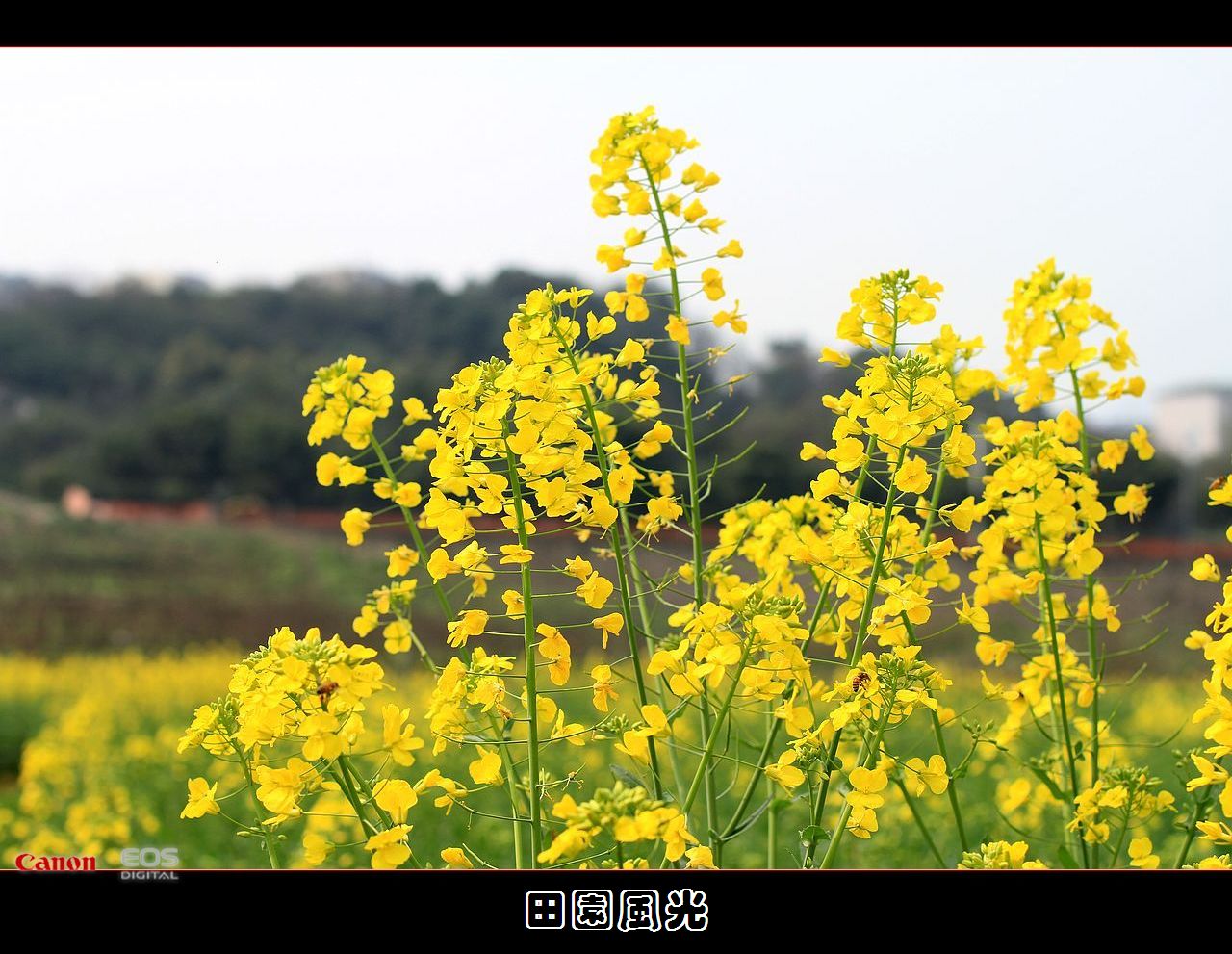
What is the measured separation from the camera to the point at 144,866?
134cm

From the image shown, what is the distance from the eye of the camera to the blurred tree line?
509 inches

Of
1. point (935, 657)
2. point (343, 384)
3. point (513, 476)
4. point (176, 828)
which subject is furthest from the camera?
point (935, 657)

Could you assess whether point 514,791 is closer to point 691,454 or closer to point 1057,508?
point 691,454

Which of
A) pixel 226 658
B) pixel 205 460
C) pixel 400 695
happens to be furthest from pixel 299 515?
pixel 400 695

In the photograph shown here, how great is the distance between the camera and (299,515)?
46.0 feet

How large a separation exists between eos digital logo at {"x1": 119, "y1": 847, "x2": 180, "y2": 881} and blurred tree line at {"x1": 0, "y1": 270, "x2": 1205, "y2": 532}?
803cm

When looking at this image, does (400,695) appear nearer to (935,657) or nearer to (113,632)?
(935,657)

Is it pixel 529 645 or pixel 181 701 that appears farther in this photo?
pixel 181 701

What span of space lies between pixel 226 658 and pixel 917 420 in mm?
8018

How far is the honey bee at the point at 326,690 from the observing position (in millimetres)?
1282

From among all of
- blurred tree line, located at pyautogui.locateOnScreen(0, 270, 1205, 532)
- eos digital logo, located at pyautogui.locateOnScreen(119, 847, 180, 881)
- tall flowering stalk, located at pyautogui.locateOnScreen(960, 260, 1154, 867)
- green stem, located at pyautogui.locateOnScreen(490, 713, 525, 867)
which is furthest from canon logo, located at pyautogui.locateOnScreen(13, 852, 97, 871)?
blurred tree line, located at pyautogui.locateOnScreen(0, 270, 1205, 532)

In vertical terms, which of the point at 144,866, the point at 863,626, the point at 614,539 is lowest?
the point at 144,866

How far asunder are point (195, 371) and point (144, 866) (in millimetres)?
18232

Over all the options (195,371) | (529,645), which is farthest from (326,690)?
(195,371)
